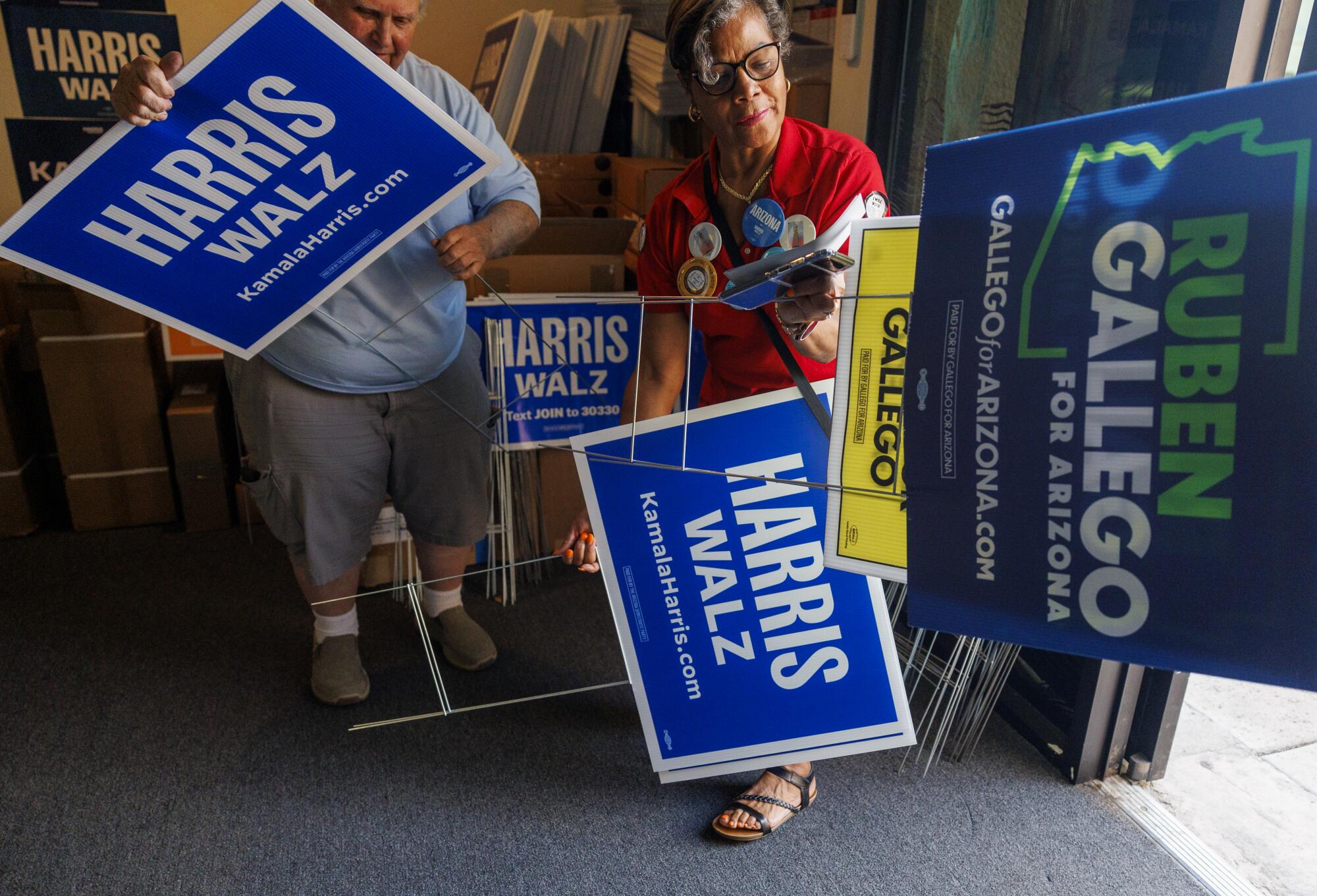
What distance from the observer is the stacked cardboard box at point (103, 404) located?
269 centimetres

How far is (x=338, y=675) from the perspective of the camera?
2.03 meters

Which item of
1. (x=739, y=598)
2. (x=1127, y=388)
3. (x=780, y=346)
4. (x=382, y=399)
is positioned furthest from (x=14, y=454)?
(x=1127, y=388)

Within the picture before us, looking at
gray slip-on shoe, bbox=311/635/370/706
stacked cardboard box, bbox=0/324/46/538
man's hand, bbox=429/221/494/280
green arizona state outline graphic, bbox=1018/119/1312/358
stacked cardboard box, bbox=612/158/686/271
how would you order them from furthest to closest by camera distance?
stacked cardboard box, bbox=0/324/46/538 → stacked cardboard box, bbox=612/158/686/271 → gray slip-on shoe, bbox=311/635/370/706 → man's hand, bbox=429/221/494/280 → green arizona state outline graphic, bbox=1018/119/1312/358

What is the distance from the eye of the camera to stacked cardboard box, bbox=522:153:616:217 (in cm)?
341

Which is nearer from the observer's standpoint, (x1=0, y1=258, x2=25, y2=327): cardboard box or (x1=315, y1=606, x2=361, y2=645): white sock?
(x1=315, y1=606, x2=361, y2=645): white sock

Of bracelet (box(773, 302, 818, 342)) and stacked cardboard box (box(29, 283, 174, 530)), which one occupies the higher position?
bracelet (box(773, 302, 818, 342))

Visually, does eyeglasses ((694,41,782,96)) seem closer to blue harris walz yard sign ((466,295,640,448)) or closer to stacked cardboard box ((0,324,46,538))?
blue harris walz yard sign ((466,295,640,448))

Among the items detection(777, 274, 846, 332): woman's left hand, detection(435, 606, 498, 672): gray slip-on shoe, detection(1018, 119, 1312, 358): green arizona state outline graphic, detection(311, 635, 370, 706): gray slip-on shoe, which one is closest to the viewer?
detection(1018, 119, 1312, 358): green arizona state outline graphic

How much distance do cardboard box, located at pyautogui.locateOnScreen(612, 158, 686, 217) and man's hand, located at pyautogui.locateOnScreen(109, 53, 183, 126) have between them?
160cm

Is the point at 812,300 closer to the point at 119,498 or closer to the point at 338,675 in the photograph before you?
the point at 338,675

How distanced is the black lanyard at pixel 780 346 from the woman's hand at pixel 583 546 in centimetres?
44

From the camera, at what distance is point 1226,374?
0.70m

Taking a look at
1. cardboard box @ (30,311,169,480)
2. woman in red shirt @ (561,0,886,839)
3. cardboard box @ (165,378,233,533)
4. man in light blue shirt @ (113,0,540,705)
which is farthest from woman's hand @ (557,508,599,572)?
cardboard box @ (30,311,169,480)

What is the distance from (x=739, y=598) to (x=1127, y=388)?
87 centimetres
